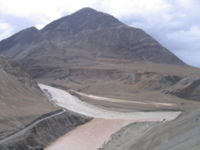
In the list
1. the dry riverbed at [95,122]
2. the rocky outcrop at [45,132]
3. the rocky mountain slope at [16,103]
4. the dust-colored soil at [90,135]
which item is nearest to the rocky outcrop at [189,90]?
the dry riverbed at [95,122]

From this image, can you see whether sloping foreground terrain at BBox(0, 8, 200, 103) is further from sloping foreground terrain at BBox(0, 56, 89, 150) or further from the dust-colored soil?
sloping foreground terrain at BBox(0, 56, 89, 150)

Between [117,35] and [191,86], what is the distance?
6608cm

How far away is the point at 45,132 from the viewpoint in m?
41.6

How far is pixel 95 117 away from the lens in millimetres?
57438

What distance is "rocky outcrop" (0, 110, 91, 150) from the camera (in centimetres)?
3359

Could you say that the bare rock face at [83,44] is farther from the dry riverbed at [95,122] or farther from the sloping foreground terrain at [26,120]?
the sloping foreground terrain at [26,120]

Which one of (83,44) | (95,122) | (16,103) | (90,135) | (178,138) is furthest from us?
(83,44)

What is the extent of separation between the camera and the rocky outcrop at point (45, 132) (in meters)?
33.6

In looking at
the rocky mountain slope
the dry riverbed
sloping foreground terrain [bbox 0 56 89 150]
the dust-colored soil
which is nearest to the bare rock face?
the rocky mountain slope

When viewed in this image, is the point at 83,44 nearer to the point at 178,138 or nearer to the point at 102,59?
the point at 102,59

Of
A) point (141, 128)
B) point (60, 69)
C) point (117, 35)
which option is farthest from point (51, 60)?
point (141, 128)

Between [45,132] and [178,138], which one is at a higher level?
[178,138]

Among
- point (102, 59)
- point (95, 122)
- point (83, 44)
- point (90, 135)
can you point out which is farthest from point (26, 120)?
point (83, 44)

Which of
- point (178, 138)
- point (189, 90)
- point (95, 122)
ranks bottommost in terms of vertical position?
point (95, 122)
